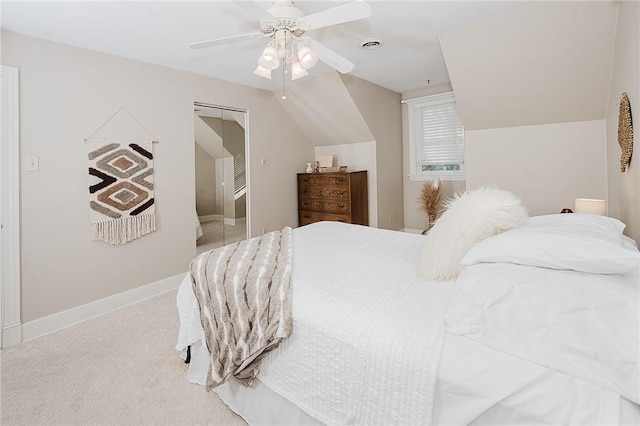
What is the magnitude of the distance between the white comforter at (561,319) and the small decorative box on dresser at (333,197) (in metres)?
3.18

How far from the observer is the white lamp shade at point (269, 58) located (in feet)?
6.65

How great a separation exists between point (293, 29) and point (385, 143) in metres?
2.85

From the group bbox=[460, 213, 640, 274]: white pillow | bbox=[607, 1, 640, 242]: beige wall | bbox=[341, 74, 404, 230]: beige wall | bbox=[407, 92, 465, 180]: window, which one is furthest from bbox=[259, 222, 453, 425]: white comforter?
bbox=[407, 92, 465, 180]: window

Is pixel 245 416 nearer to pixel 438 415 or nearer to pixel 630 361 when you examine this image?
pixel 438 415

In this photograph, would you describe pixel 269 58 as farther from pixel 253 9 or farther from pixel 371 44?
pixel 371 44

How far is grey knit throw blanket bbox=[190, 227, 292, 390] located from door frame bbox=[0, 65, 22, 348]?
1757 mm

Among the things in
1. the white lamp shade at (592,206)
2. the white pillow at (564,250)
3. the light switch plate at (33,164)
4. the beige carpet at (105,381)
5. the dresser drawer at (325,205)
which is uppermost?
the light switch plate at (33,164)

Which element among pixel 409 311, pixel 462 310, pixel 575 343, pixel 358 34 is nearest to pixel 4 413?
pixel 409 311

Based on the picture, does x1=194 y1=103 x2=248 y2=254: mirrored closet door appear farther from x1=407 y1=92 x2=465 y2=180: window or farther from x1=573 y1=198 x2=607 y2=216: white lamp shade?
x1=573 y1=198 x2=607 y2=216: white lamp shade

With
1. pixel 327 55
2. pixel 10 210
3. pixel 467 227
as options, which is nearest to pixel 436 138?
pixel 327 55

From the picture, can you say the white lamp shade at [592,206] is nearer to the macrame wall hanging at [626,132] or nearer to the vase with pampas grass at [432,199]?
the macrame wall hanging at [626,132]

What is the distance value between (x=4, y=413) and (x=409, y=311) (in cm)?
218

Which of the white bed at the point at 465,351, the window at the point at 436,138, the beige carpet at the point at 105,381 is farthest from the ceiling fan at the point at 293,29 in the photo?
the window at the point at 436,138

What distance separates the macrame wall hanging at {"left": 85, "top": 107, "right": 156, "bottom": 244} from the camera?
278cm
